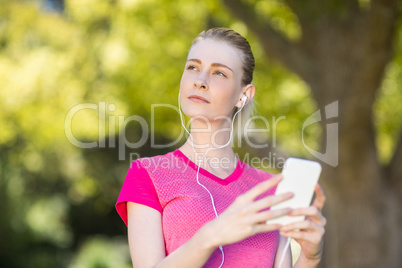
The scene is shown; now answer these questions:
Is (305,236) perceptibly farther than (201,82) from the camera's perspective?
No

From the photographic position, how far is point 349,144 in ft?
23.1

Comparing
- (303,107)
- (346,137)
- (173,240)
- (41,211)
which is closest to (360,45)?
(346,137)

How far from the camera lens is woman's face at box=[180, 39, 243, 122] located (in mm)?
2088

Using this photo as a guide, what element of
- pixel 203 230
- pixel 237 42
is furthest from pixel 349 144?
pixel 203 230

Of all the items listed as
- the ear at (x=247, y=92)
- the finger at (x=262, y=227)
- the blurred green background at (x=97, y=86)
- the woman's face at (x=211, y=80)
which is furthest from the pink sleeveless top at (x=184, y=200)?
the blurred green background at (x=97, y=86)

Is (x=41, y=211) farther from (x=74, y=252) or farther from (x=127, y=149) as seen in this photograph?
(x=127, y=149)

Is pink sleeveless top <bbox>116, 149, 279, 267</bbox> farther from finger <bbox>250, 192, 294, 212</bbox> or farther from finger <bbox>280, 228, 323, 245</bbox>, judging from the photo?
finger <bbox>250, 192, 294, 212</bbox>

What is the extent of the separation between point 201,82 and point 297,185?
652 millimetres

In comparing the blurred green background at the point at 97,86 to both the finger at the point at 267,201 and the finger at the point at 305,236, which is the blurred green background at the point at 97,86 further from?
the finger at the point at 267,201

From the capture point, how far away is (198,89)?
82.2 inches

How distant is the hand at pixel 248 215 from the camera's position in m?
1.46

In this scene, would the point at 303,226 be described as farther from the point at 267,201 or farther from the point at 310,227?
the point at 267,201

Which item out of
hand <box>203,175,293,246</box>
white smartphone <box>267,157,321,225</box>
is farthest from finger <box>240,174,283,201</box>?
white smartphone <box>267,157,321,225</box>

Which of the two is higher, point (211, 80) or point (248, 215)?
point (211, 80)
